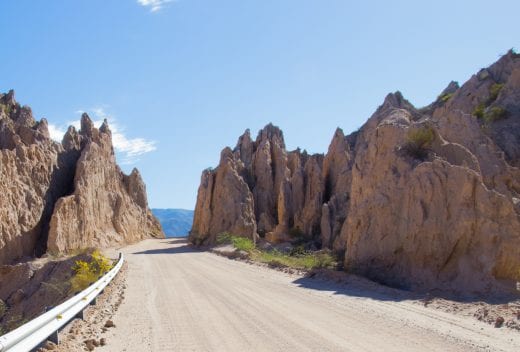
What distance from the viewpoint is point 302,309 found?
11.6 metres

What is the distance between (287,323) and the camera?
9.85m

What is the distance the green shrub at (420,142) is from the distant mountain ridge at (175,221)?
11554 centimetres

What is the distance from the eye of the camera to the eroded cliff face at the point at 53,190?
34.6 m

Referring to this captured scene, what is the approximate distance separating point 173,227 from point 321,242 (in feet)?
380

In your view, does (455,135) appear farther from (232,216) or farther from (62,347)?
(232,216)

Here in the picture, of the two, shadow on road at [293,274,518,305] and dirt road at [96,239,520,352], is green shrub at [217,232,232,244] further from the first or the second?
dirt road at [96,239,520,352]

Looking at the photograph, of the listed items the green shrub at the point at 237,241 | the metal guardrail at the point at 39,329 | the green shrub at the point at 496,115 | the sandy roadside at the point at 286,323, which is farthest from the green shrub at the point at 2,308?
the green shrub at the point at 496,115

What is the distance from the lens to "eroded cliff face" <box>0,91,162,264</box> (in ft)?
113

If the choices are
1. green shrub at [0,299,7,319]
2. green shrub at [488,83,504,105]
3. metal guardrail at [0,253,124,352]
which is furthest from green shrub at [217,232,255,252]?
green shrub at [488,83,504,105]

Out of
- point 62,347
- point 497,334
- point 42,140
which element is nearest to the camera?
point 62,347

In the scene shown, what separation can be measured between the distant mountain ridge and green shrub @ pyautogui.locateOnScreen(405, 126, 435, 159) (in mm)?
115536

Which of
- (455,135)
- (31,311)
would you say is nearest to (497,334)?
(455,135)

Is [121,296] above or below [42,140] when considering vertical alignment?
below


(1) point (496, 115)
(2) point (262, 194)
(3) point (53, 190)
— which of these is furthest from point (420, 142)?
(2) point (262, 194)
